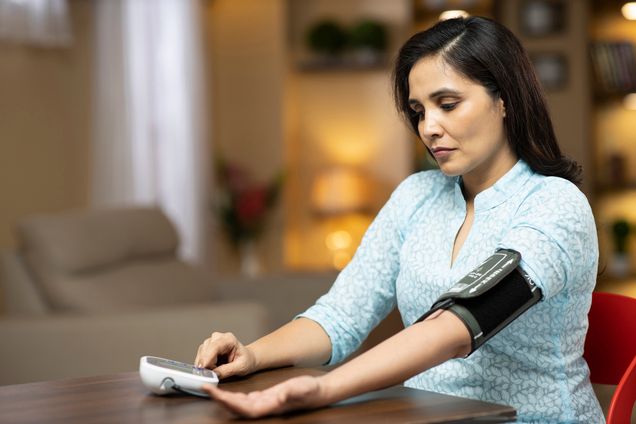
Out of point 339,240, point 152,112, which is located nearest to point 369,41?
point 339,240

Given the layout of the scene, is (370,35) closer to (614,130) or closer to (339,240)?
(339,240)

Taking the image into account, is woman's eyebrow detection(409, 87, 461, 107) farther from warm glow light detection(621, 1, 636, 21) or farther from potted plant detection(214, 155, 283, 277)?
warm glow light detection(621, 1, 636, 21)

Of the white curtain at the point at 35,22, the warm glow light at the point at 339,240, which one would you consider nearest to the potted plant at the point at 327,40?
the warm glow light at the point at 339,240

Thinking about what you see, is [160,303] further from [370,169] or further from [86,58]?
[370,169]

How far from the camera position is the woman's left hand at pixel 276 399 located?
1165mm

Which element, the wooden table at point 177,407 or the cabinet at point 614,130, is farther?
the cabinet at point 614,130

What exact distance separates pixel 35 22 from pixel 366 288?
11.5 feet

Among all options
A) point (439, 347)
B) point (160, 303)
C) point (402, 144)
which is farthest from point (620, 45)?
point (439, 347)

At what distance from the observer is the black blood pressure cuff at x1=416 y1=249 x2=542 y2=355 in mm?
1311

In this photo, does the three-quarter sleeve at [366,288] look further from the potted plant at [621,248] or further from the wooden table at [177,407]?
the potted plant at [621,248]

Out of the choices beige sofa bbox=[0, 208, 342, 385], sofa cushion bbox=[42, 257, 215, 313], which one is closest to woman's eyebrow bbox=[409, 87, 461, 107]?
beige sofa bbox=[0, 208, 342, 385]

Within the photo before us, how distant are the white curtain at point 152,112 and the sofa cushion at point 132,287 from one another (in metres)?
1.36

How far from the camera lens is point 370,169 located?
679 cm

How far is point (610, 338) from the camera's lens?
168cm
